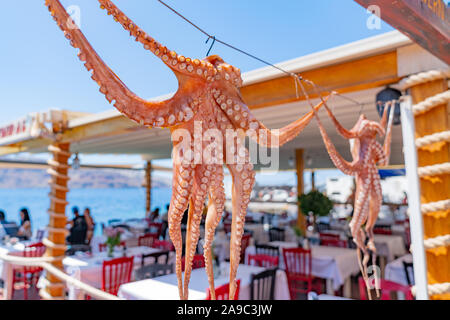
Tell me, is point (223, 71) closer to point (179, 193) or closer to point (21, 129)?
point (179, 193)

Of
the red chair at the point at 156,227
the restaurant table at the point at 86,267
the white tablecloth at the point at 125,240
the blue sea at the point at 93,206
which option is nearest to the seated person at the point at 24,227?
the white tablecloth at the point at 125,240

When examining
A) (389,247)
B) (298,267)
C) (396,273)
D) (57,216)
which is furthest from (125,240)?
(389,247)

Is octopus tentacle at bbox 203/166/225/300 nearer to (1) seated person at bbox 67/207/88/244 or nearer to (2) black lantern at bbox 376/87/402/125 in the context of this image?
(2) black lantern at bbox 376/87/402/125

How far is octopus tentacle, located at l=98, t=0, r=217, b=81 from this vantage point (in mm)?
784

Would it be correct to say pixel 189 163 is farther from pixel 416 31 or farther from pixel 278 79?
pixel 278 79

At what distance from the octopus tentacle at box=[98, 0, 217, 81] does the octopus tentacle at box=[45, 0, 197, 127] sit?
9 cm

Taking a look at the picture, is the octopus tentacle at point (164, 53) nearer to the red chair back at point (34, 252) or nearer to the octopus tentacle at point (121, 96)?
the octopus tentacle at point (121, 96)

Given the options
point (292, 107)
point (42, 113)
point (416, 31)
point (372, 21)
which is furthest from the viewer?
point (42, 113)

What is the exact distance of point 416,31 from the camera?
1414 millimetres

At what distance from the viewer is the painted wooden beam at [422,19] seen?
122cm

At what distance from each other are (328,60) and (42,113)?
472cm

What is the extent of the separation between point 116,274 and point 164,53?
4637 millimetres

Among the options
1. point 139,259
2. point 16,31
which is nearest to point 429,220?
point 16,31

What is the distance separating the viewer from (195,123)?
100 centimetres
